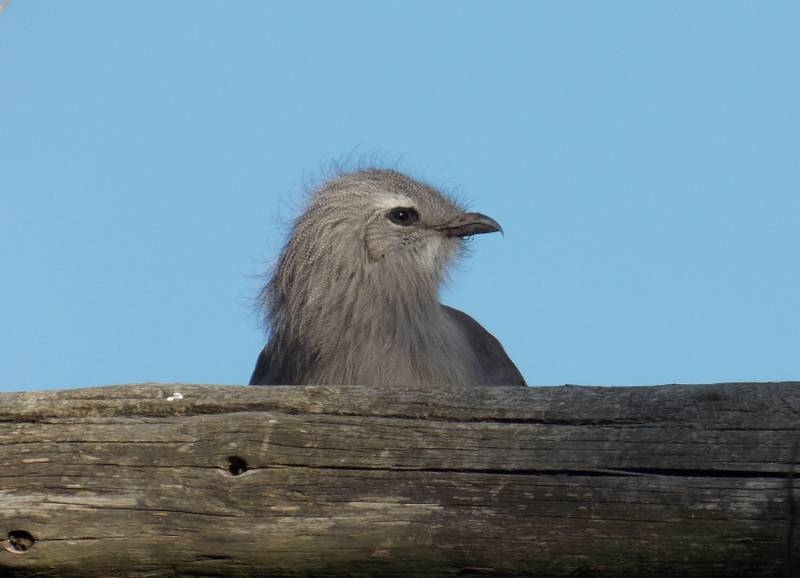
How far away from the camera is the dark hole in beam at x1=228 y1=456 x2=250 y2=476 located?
2346 mm

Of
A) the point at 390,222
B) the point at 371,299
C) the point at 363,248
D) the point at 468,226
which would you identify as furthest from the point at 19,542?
the point at 468,226

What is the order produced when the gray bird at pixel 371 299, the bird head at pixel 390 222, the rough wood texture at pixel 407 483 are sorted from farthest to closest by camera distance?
the bird head at pixel 390 222, the gray bird at pixel 371 299, the rough wood texture at pixel 407 483

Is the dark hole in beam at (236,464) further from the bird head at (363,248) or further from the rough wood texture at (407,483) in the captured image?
the bird head at (363,248)

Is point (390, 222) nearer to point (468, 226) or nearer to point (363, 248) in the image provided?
point (363, 248)

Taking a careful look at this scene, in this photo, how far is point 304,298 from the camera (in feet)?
15.4

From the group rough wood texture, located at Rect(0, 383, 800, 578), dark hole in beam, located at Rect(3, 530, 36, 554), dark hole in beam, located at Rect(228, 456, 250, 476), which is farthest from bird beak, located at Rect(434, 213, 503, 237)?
dark hole in beam, located at Rect(3, 530, 36, 554)

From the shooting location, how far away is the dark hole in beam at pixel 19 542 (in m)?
2.31

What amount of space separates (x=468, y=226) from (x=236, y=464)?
3.06 metres

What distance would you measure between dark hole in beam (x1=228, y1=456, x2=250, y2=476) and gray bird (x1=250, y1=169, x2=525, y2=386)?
6.71 ft

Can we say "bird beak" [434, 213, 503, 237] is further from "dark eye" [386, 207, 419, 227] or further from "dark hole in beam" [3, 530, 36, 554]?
"dark hole in beam" [3, 530, 36, 554]

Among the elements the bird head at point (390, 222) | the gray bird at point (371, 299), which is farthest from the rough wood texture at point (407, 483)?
the bird head at point (390, 222)

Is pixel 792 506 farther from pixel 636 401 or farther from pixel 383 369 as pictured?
Result: pixel 383 369

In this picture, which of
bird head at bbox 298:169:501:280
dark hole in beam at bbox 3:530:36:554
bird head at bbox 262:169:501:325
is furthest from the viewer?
bird head at bbox 298:169:501:280

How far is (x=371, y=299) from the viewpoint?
474 centimetres
